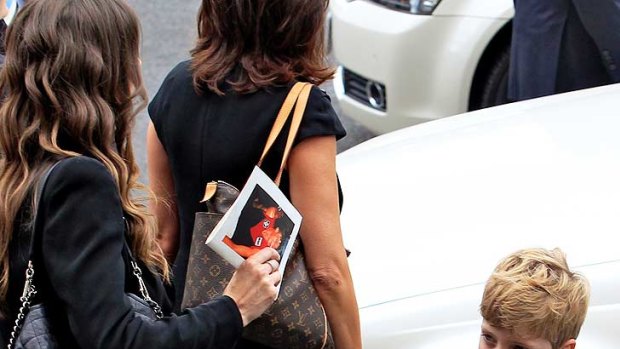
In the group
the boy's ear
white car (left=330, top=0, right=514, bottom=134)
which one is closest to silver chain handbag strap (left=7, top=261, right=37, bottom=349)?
the boy's ear

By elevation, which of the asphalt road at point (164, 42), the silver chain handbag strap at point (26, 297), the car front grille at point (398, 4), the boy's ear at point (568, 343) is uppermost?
the silver chain handbag strap at point (26, 297)

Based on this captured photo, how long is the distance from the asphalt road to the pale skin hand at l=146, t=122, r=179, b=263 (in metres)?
3.26

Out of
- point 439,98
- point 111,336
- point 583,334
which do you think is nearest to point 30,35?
point 111,336

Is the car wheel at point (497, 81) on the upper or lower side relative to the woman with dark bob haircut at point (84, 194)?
lower

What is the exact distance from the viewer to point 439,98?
191 inches

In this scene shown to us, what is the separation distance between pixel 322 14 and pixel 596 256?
0.91 m

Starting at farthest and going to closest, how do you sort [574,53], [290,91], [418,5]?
[418,5]
[574,53]
[290,91]

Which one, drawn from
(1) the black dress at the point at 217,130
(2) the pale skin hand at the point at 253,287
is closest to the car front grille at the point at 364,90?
(1) the black dress at the point at 217,130

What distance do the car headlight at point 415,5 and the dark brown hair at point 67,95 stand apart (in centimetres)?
305

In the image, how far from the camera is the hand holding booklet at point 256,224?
194 centimetres

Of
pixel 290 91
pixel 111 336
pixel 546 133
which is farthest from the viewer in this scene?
pixel 546 133

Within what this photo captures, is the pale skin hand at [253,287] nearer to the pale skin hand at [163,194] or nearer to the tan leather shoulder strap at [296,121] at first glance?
the tan leather shoulder strap at [296,121]

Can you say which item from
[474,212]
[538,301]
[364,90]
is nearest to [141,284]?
[538,301]

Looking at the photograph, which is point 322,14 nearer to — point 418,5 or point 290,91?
point 290,91
